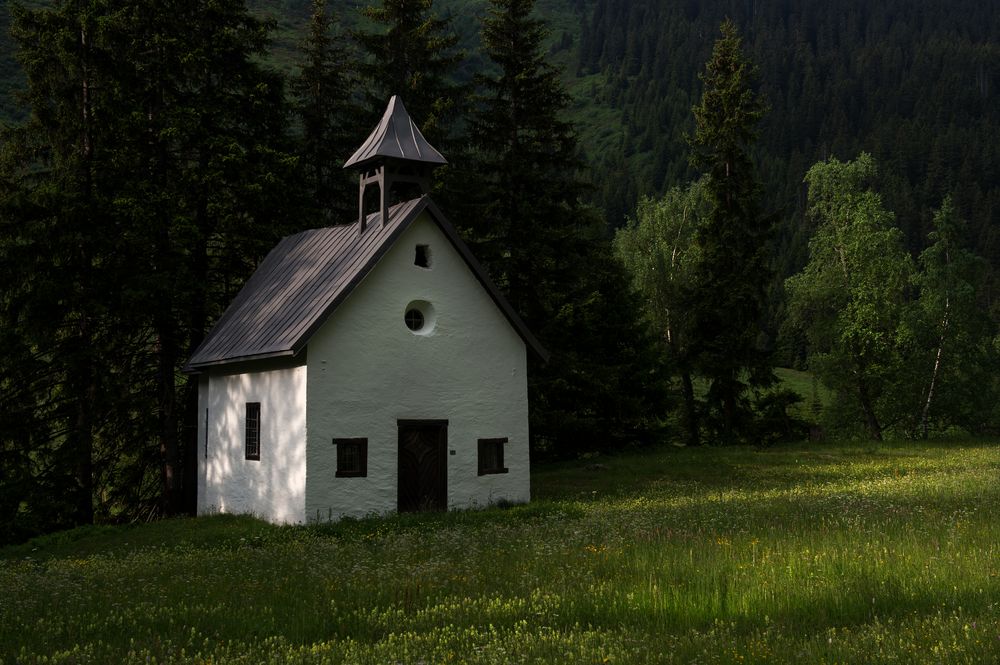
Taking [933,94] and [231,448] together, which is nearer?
[231,448]

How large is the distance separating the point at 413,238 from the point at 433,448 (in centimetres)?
539

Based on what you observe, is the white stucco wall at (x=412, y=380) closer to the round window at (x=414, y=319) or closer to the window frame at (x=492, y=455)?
the window frame at (x=492, y=455)

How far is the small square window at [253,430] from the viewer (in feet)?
78.9

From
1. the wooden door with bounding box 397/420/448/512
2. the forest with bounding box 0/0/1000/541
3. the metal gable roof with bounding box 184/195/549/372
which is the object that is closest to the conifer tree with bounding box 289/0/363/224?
the forest with bounding box 0/0/1000/541

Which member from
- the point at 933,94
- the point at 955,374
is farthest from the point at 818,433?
the point at 933,94

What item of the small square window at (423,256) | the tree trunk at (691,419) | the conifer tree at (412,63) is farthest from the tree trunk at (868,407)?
the small square window at (423,256)

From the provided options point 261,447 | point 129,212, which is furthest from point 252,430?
point 129,212

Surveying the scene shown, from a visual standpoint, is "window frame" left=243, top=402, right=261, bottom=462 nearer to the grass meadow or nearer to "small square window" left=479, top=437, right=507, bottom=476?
the grass meadow

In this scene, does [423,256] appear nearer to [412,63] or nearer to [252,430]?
[252,430]

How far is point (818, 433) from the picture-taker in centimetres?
4144

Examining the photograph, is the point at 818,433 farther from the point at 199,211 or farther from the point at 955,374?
the point at 199,211

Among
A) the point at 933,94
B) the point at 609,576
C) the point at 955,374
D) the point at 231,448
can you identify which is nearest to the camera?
the point at 609,576

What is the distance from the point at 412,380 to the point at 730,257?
67.2ft

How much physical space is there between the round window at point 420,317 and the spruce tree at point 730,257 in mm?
18009
